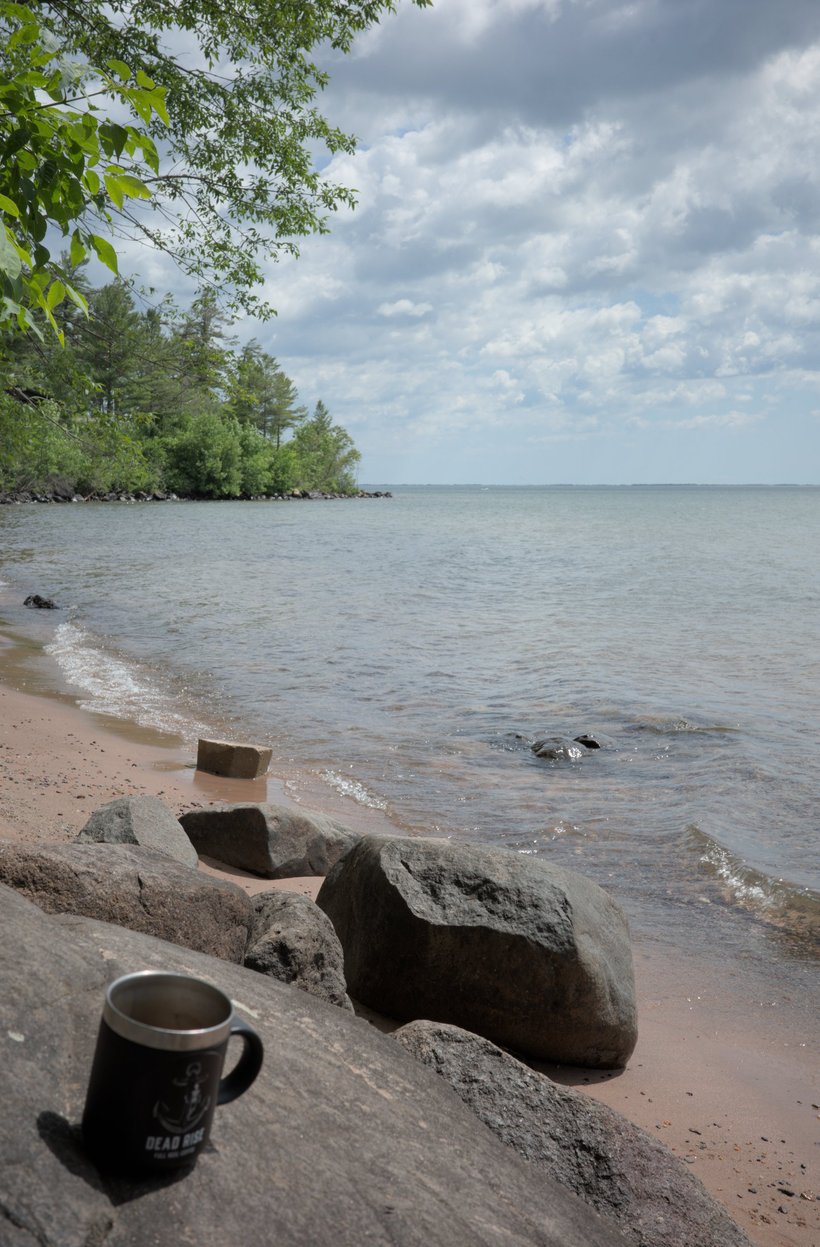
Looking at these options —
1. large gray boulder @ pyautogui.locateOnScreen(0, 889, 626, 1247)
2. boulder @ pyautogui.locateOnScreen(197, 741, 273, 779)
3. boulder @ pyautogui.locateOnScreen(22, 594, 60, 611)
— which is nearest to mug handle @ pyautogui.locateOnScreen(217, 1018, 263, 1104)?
large gray boulder @ pyautogui.locateOnScreen(0, 889, 626, 1247)

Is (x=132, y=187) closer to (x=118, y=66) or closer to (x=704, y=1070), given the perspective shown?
(x=118, y=66)

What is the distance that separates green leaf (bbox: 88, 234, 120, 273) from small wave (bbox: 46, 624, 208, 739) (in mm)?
8004

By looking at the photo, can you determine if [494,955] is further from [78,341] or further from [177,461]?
[177,461]

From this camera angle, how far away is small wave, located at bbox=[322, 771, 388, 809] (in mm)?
9031

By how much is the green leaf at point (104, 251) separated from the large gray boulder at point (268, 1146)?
83.8 inches

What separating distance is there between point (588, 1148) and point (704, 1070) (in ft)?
6.63

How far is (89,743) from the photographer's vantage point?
32.0ft

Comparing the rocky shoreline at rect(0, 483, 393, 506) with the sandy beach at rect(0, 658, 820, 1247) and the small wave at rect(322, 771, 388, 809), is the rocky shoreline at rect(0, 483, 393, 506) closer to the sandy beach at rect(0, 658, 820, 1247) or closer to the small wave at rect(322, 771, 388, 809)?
the small wave at rect(322, 771, 388, 809)

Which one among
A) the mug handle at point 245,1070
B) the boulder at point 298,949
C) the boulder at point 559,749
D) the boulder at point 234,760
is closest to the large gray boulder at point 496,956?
the boulder at point 298,949

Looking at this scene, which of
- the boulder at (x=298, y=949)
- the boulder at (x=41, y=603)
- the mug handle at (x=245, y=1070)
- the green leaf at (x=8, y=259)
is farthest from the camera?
the boulder at (x=41, y=603)

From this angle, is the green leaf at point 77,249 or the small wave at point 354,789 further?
the small wave at point 354,789

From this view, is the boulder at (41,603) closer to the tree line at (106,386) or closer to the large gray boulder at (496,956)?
the tree line at (106,386)

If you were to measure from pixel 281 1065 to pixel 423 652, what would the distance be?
14948 mm

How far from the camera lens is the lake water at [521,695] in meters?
7.91
